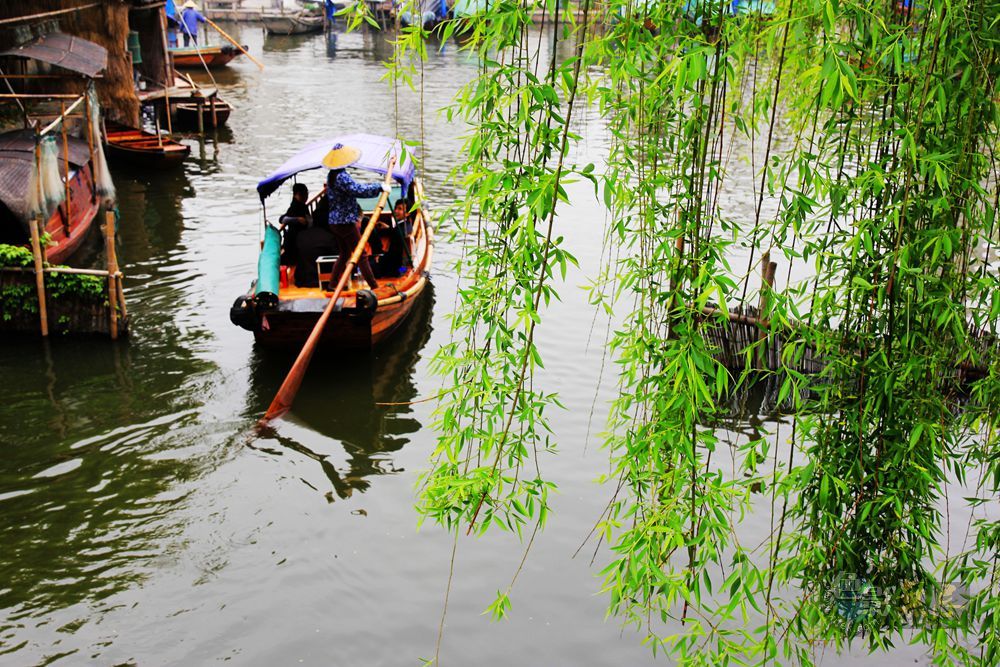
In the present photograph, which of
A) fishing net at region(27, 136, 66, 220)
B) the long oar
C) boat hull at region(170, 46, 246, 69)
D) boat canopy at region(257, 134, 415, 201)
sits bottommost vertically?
the long oar

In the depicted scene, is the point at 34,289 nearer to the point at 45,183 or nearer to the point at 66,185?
the point at 45,183

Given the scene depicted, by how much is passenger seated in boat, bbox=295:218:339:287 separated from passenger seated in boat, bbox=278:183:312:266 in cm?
14

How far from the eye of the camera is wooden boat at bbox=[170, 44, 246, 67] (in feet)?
96.6

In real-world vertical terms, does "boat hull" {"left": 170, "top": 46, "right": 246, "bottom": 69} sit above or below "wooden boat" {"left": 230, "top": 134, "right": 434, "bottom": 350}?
above

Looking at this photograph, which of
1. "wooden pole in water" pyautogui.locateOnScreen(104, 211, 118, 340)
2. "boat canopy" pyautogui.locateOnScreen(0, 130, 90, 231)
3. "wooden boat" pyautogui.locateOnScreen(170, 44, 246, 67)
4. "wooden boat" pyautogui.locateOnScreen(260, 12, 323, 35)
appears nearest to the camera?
"wooden pole in water" pyautogui.locateOnScreen(104, 211, 118, 340)

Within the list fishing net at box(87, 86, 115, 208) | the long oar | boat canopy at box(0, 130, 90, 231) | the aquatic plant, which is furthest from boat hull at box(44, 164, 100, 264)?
the long oar

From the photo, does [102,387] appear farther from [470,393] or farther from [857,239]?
[857,239]

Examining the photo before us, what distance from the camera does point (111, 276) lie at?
9.17m

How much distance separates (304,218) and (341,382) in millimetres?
2024

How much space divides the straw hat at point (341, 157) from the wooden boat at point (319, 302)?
126mm

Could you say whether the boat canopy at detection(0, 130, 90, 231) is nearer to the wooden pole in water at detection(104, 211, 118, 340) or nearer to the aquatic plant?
the aquatic plant

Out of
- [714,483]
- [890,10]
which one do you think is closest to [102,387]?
[714,483]

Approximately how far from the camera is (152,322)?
→ 417 inches

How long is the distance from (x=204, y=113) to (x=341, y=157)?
1383cm
